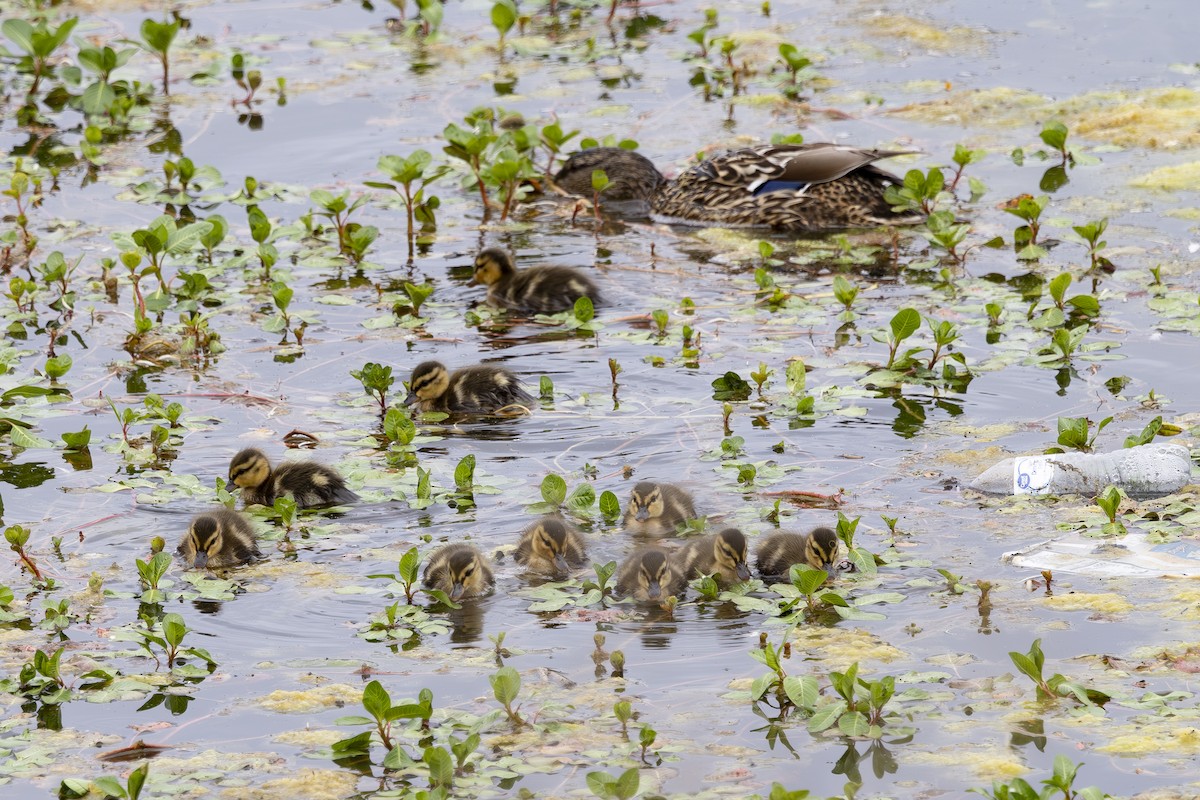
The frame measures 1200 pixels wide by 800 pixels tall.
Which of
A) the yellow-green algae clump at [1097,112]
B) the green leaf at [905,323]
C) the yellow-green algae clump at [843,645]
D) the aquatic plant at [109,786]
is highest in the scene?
the yellow-green algae clump at [1097,112]

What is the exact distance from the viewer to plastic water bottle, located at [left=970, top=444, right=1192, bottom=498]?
6.28m

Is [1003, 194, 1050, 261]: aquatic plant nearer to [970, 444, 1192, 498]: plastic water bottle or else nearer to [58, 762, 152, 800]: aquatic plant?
[970, 444, 1192, 498]: plastic water bottle

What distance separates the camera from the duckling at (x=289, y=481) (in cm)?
651

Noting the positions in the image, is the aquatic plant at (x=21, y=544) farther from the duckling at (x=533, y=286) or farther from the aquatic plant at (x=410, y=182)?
the aquatic plant at (x=410, y=182)

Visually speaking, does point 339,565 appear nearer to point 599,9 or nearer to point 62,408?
point 62,408

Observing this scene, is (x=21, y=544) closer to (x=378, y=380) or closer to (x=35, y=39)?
(x=378, y=380)

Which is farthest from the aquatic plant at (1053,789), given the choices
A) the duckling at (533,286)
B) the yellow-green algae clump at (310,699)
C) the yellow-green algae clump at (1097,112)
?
the yellow-green algae clump at (1097,112)

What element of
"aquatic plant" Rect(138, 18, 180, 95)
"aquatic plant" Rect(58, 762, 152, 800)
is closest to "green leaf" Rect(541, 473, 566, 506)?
"aquatic plant" Rect(58, 762, 152, 800)

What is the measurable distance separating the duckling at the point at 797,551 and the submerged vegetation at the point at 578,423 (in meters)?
0.04

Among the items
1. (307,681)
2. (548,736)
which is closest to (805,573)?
(548,736)

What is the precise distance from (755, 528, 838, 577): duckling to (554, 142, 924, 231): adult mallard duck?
4652mm

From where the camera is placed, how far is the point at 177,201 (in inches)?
417

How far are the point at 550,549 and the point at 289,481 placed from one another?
4.03 ft

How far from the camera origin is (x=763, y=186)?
10422mm
